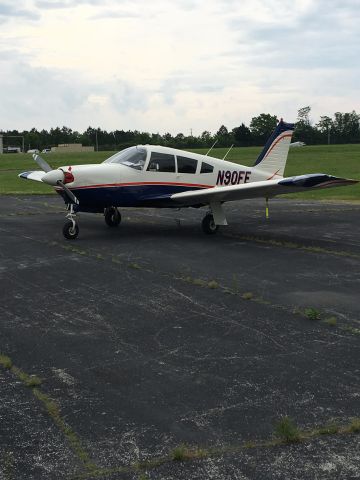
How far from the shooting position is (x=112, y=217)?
15969 millimetres

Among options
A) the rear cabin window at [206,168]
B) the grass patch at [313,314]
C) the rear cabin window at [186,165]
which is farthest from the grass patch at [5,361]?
the rear cabin window at [206,168]

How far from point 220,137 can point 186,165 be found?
12144 cm

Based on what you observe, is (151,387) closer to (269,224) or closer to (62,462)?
(62,462)

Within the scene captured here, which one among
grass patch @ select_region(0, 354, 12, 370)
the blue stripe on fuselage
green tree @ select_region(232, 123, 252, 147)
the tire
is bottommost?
grass patch @ select_region(0, 354, 12, 370)

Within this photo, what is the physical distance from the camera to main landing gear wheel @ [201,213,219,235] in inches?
577

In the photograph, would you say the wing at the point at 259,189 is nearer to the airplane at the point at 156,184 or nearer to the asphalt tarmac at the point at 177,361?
the airplane at the point at 156,184

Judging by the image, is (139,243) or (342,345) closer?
(342,345)

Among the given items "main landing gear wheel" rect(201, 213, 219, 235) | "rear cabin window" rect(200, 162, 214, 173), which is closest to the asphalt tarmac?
"main landing gear wheel" rect(201, 213, 219, 235)

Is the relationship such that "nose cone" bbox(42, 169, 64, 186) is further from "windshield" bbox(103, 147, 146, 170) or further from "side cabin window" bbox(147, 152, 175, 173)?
"side cabin window" bbox(147, 152, 175, 173)

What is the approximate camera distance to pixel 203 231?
48.8 ft

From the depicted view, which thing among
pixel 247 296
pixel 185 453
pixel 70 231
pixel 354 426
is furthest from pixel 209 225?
pixel 185 453

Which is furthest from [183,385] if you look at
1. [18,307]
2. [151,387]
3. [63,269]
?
[63,269]

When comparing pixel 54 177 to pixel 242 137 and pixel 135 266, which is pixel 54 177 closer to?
pixel 135 266

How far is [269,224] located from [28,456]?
13.3 m
